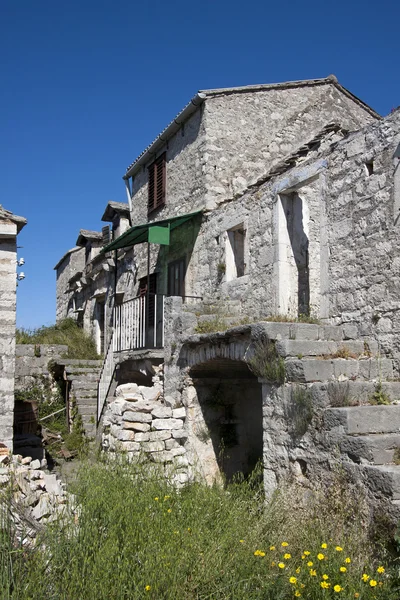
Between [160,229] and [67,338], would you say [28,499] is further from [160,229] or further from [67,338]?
[67,338]

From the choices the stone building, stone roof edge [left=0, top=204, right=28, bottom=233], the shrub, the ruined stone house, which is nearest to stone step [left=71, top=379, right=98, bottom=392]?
the ruined stone house

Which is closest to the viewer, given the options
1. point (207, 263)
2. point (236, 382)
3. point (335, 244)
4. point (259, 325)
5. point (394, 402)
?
point (394, 402)

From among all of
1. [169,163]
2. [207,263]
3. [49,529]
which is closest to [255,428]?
[207,263]

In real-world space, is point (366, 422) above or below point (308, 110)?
below

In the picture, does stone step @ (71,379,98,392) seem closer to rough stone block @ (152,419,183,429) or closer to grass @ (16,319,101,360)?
grass @ (16,319,101,360)

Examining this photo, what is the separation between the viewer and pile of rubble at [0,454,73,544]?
15.6 feet

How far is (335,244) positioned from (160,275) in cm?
663

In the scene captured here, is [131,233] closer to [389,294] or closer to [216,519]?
[389,294]

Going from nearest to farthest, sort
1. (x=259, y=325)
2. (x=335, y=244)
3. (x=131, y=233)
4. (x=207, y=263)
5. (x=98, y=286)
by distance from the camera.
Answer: (x=259, y=325), (x=335, y=244), (x=207, y=263), (x=131, y=233), (x=98, y=286)

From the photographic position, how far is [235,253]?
11.0 meters

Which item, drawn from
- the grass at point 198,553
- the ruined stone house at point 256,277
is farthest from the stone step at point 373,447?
the grass at point 198,553

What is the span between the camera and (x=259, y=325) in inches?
261

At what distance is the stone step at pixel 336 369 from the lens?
6.08 m

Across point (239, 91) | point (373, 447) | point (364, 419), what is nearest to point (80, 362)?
point (239, 91)
